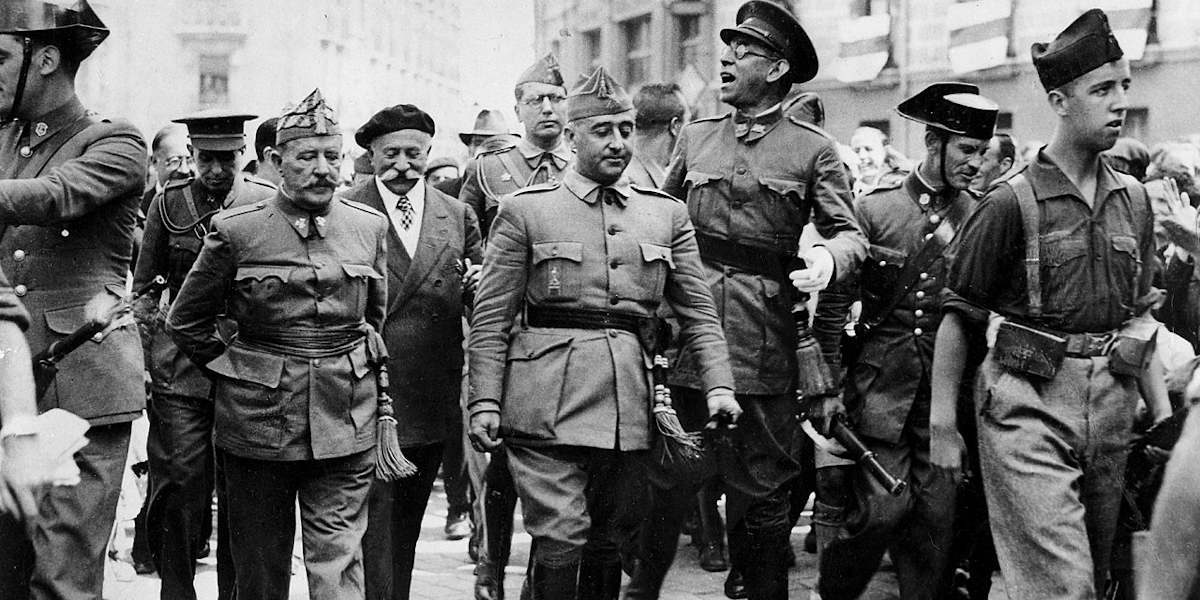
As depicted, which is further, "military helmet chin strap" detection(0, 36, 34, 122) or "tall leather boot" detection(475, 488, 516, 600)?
"tall leather boot" detection(475, 488, 516, 600)

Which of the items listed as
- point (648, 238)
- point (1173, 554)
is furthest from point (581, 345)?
point (1173, 554)

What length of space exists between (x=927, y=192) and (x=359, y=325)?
2.69 m

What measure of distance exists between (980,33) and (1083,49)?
66.8 ft

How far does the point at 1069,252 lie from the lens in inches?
214

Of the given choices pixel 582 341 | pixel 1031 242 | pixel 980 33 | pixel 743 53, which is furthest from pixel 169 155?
pixel 980 33

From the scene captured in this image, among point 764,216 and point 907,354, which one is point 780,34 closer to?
Result: point 764,216

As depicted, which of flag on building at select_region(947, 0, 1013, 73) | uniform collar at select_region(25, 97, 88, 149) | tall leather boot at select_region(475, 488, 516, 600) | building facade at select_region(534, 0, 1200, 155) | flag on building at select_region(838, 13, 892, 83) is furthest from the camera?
flag on building at select_region(838, 13, 892, 83)

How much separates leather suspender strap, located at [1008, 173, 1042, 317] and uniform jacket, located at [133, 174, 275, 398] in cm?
381

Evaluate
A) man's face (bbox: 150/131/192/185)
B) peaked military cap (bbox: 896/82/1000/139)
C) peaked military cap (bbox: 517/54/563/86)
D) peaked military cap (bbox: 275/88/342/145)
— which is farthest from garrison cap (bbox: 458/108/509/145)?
peaked military cap (bbox: 275/88/342/145)

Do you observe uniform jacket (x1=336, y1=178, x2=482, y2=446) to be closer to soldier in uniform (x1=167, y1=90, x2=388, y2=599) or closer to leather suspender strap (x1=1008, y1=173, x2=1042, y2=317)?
soldier in uniform (x1=167, y1=90, x2=388, y2=599)

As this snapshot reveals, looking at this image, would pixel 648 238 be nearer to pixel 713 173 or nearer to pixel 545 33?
pixel 713 173

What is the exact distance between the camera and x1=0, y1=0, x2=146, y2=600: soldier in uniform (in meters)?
5.23

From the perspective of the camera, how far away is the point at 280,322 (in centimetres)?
602

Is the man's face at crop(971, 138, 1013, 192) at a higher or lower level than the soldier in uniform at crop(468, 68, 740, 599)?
higher
